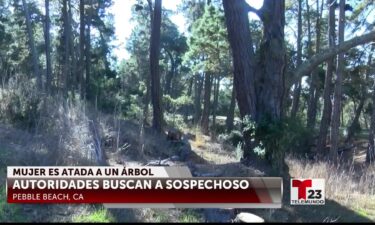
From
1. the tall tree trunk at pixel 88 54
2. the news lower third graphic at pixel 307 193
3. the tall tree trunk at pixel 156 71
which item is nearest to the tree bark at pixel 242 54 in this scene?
the news lower third graphic at pixel 307 193

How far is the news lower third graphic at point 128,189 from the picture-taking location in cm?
494

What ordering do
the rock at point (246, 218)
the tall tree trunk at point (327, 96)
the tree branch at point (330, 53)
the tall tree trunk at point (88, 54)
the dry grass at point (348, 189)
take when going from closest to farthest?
the rock at point (246, 218) < the dry grass at point (348, 189) < the tree branch at point (330, 53) < the tall tree trunk at point (327, 96) < the tall tree trunk at point (88, 54)

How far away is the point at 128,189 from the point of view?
492 centimetres

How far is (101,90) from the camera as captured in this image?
83.6 ft

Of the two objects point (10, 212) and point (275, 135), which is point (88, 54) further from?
point (10, 212)

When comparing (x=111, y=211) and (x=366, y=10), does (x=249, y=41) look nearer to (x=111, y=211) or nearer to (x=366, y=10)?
(x=111, y=211)

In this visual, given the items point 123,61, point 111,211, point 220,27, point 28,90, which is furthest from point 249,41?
point 123,61

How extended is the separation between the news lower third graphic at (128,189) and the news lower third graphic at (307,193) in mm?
1209

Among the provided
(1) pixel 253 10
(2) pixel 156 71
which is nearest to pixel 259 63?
(1) pixel 253 10

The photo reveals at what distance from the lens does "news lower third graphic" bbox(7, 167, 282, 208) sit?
16.2ft

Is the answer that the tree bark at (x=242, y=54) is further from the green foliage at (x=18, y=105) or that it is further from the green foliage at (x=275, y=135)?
the green foliage at (x=18, y=105)

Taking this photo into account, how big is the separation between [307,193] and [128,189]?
8.78 ft

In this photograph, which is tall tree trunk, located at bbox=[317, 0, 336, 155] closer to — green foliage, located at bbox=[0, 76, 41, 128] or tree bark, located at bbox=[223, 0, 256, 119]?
tree bark, located at bbox=[223, 0, 256, 119]

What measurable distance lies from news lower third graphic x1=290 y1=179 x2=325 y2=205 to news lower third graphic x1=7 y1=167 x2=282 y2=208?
1209mm
